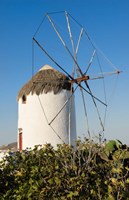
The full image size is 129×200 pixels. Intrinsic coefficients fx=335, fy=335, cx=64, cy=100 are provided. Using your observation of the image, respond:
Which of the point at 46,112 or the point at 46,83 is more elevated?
the point at 46,83

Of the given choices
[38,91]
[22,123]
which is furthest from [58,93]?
[22,123]

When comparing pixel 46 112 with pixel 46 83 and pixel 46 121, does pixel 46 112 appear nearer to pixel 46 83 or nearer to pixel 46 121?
pixel 46 121

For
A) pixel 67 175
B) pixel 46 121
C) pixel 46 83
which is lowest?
pixel 67 175

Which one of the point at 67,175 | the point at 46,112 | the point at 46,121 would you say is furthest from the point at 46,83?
Result: the point at 67,175

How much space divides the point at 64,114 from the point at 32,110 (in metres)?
1.51

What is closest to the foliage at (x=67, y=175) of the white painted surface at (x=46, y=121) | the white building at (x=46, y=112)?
the white building at (x=46, y=112)

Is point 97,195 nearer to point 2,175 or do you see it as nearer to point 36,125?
point 2,175

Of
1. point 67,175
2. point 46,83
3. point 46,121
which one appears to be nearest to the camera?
point 67,175

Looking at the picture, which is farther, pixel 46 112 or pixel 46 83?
pixel 46 83

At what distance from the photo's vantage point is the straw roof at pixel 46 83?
611 inches

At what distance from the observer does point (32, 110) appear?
A: 15.4m

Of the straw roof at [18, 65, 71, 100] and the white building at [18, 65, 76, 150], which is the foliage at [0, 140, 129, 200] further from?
the straw roof at [18, 65, 71, 100]

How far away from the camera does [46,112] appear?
14984mm

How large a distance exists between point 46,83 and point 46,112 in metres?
1.53
